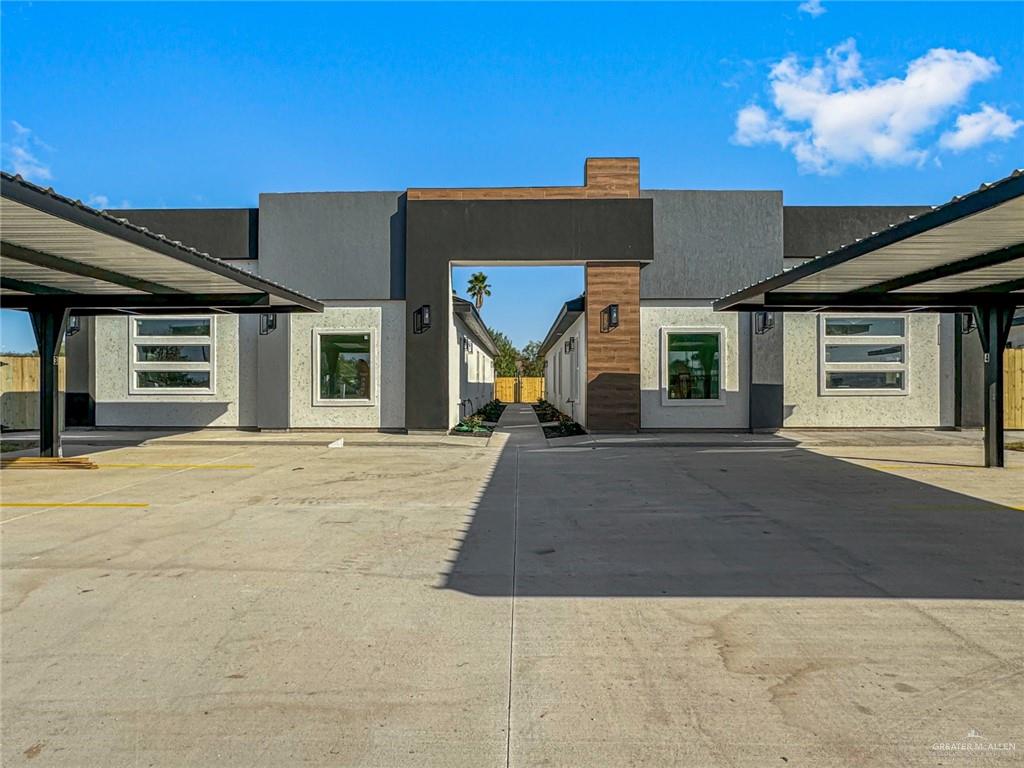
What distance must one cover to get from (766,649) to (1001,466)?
10.6 m

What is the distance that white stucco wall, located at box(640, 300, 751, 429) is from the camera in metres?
17.7

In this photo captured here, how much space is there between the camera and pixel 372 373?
59.8 feet

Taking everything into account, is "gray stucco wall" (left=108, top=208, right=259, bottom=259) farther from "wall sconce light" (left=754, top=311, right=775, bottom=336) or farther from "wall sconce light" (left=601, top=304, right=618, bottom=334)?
"wall sconce light" (left=754, top=311, right=775, bottom=336)

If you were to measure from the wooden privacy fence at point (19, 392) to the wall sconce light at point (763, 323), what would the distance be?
20.6 m

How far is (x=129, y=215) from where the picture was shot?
1870cm

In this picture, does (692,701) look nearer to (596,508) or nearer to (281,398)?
(596,508)

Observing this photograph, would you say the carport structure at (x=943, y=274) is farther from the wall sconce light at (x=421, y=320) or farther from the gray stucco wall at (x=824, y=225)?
the wall sconce light at (x=421, y=320)

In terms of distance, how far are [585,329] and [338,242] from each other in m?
7.35

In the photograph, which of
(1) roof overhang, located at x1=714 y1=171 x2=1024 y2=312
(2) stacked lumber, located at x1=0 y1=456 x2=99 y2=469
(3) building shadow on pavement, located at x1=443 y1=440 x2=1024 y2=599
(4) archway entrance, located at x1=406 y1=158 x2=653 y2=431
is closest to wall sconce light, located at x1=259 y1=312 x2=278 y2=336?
(4) archway entrance, located at x1=406 y1=158 x2=653 y2=431

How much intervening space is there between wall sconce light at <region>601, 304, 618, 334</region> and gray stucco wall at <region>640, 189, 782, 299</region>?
40.9 inches

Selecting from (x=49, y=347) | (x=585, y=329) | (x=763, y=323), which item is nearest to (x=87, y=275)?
(x=49, y=347)

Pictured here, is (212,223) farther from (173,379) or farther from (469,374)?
(469,374)

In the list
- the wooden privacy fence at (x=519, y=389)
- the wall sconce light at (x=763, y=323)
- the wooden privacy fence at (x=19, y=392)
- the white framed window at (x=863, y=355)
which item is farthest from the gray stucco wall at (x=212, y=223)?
the wooden privacy fence at (x=519, y=389)

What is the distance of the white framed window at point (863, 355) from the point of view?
1817cm
